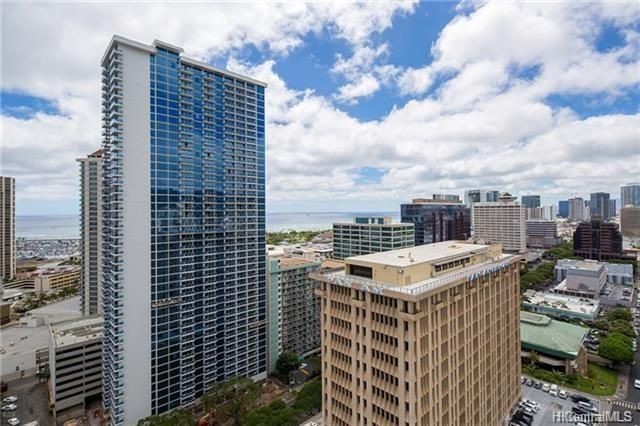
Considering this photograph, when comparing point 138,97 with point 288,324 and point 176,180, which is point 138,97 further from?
point 288,324

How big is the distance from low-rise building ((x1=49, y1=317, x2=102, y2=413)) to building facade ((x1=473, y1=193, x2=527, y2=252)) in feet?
412

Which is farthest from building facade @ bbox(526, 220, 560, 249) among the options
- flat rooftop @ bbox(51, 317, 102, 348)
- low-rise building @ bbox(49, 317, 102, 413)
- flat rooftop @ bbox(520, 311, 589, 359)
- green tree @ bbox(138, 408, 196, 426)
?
low-rise building @ bbox(49, 317, 102, 413)

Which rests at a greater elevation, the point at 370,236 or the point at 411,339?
the point at 370,236

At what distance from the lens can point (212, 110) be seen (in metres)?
44.2

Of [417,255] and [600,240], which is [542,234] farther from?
[417,255]

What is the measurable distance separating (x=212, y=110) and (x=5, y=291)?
93.9 meters

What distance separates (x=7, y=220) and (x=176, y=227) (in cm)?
8978

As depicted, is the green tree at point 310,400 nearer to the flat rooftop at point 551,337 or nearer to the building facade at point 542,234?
the flat rooftop at point 551,337

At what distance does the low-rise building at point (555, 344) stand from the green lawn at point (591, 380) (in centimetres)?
150

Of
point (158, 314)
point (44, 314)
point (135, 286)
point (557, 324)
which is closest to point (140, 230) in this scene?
point (135, 286)

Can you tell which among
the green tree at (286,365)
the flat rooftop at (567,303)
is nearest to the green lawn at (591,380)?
the flat rooftop at (567,303)

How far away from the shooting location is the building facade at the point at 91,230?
6200cm

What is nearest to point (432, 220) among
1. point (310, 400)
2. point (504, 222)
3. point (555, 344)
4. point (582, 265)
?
point (504, 222)

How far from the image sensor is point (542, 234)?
528 feet
